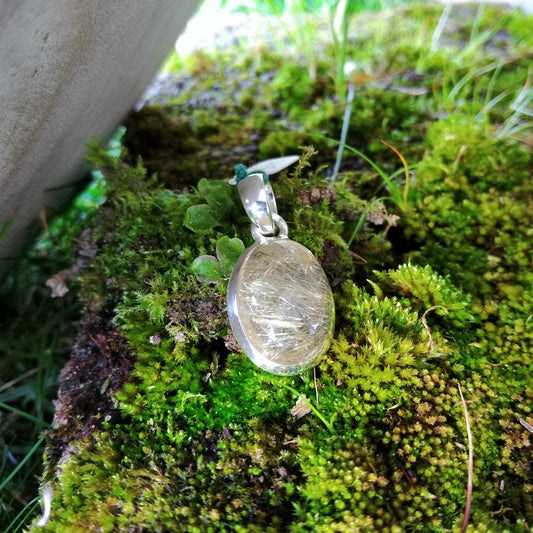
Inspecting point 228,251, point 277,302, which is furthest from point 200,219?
point 277,302

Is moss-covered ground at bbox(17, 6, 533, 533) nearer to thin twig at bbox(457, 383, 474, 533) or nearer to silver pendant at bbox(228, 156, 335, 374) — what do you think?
thin twig at bbox(457, 383, 474, 533)

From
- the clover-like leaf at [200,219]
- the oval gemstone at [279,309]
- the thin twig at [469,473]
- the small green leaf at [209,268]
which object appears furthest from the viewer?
the clover-like leaf at [200,219]

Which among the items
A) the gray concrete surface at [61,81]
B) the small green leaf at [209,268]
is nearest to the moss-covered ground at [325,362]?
the small green leaf at [209,268]

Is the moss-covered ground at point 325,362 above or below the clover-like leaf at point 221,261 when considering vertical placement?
below

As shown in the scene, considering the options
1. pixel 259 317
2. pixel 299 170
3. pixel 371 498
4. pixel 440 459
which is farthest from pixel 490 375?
pixel 299 170

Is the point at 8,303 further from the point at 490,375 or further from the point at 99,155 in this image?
the point at 490,375

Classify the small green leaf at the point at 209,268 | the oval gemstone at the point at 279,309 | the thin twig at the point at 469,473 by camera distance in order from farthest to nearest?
the small green leaf at the point at 209,268
the oval gemstone at the point at 279,309
the thin twig at the point at 469,473

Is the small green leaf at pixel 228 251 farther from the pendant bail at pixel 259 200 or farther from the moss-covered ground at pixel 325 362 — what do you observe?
the pendant bail at pixel 259 200
